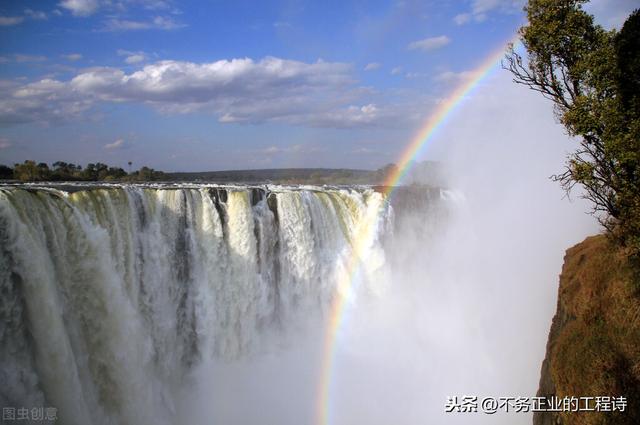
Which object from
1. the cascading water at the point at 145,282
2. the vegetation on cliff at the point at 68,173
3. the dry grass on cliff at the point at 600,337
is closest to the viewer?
the dry grass on cliff at the point at 600,337

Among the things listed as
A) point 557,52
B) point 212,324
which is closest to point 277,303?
point 212,324

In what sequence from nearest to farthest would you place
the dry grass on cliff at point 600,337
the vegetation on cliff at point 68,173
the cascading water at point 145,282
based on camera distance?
1. the dry grass on cliff at point 600,337
2. the cascading water at point 145,282
3. the vegetation on cliff at point 68,173

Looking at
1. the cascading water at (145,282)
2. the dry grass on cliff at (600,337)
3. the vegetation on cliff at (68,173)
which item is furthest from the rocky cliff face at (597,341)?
the vegetation on cliff at (68,173)

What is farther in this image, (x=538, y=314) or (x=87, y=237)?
(x=538, y=314)

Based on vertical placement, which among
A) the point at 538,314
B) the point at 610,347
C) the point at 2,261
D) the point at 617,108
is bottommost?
the point at 538,314

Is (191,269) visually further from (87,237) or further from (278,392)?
(278,392)

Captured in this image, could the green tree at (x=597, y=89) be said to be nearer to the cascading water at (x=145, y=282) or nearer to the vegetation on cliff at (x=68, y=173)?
the cascading water at (x=145, y=282)

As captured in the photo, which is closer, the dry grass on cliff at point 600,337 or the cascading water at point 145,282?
the dry grass on cliff at point 600,337
